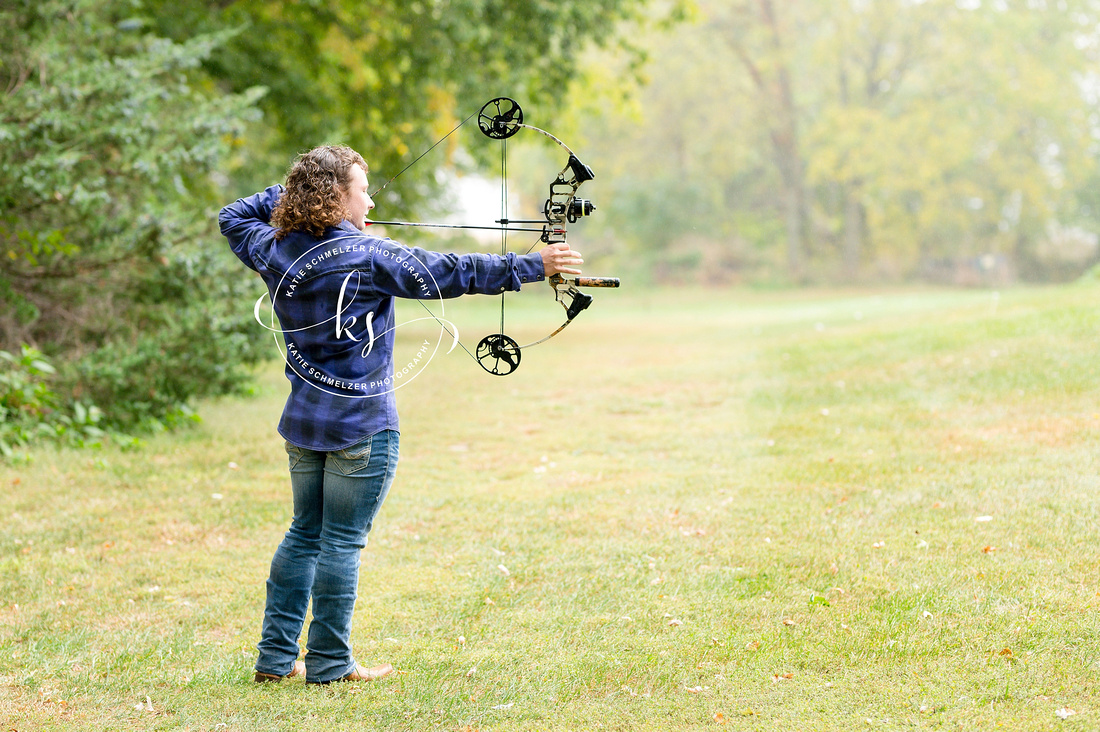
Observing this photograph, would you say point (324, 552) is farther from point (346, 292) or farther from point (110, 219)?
point (110, 219)

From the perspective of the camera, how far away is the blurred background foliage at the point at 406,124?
820 cm

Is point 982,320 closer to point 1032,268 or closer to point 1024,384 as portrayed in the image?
point 1024,384

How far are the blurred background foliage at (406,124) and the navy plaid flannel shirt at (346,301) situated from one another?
505 cm

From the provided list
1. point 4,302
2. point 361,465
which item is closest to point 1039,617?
point 361,465

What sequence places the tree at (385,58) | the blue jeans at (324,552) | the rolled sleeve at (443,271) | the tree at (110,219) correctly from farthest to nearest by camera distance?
the tree at (385,58) < the tree at (110,219) < the blue jeans at (324,552) < the rolled sleeve at (443,271)

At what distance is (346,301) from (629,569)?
2389 millimetres

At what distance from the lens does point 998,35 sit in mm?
37844

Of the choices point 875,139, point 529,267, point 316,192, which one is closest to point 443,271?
point 529,267

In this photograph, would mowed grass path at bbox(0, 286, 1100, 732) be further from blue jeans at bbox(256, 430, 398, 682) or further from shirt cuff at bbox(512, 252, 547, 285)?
shirt cuff at bbox(512, 252, 547, 285)

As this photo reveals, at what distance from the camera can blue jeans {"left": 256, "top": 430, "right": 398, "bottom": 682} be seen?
3545 millimetres

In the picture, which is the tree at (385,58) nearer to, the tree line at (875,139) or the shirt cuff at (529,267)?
the shirt cuff at (529,267)

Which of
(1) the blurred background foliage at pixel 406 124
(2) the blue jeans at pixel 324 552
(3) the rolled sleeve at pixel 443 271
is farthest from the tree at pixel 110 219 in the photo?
(3) the rolled sleeve at pixel 443 271

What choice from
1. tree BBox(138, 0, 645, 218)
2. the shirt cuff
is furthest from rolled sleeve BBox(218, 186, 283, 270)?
tree BBox(138, 0, 645, 218)

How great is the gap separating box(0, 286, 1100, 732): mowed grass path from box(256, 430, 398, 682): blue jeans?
17 centimetres
